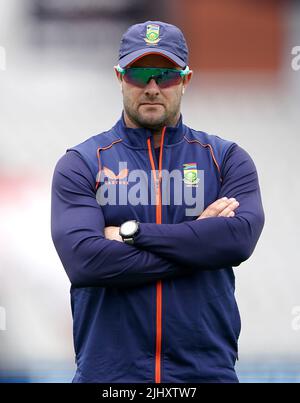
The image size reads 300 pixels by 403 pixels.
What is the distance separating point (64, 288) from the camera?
11.3 feet

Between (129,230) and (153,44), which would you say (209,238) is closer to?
(129,230)

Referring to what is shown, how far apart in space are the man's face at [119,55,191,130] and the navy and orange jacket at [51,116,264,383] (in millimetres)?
61

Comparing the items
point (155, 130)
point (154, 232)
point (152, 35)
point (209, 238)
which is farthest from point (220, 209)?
point (152, 35)

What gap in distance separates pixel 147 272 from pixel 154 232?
119 mm

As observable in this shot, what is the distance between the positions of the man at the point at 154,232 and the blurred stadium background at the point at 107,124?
1.16 meters

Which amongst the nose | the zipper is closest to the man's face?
the nose

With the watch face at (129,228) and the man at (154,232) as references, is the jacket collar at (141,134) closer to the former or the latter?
the man at (154,232)

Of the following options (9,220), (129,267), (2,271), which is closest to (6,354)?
(2,271)

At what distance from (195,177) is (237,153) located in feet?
0.55

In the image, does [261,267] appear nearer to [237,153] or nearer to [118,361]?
[237,153]

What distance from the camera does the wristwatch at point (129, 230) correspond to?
2.18m

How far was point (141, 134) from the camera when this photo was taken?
234 centimetres

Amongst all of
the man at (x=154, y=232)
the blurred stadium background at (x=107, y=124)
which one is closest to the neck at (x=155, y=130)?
the man at (x=154, y=232)

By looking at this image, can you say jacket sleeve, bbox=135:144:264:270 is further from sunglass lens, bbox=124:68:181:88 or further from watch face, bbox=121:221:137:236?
sunglass lens, bbox=124:68:181:88
